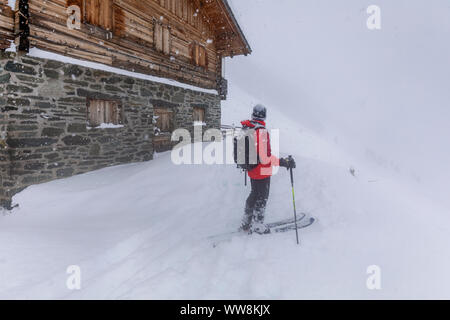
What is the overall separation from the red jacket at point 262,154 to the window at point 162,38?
274 inches

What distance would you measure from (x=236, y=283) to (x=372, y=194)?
15.2ft

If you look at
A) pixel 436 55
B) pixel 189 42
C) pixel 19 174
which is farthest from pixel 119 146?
pixel 436 55

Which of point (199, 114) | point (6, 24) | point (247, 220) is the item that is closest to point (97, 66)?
point (6, 24)

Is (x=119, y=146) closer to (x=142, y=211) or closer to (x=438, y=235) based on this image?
(x=142, y=211)

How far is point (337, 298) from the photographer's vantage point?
2.42 metres

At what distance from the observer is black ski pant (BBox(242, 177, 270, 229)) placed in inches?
148

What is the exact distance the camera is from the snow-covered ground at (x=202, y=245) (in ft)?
8.74

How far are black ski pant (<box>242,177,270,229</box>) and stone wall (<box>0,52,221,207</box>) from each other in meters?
4.98

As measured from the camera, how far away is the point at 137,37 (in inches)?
321

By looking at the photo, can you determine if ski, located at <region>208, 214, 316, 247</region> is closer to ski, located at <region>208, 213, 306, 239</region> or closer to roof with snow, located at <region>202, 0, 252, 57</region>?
ski, located at <region>208, 213, 306, 239</region>

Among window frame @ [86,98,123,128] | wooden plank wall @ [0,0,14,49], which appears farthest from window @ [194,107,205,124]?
wooden plank wall @ [0,0,14,49]

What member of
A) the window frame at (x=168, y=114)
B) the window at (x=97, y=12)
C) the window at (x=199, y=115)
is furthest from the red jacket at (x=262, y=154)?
the window at (x=199, y=115)

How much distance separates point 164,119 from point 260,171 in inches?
274

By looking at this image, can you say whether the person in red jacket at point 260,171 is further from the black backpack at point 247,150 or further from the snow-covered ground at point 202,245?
the snow-covered ground at point 202,245
